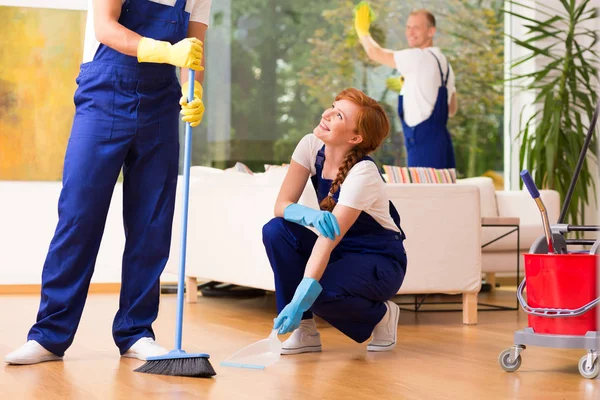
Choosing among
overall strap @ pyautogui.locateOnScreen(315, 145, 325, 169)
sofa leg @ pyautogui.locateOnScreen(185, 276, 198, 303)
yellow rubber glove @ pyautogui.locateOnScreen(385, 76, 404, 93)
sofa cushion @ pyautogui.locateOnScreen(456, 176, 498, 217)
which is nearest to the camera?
overall strap @ pyautogui.locateOnScreen(315, 145, 325, 169)

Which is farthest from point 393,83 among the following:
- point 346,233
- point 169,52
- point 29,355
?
point 29,355

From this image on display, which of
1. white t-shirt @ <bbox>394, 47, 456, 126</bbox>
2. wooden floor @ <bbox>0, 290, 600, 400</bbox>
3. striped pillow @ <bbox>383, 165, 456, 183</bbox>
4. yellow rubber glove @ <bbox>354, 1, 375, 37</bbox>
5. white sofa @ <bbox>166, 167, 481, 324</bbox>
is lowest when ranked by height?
wooden floor @ <bbox>0, 290, 600, 400</bbox>

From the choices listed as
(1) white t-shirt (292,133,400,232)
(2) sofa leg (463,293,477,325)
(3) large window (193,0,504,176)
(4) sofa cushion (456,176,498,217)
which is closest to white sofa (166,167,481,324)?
(2) sofa leg (463,293,477,325)

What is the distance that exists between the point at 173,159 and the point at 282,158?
3.54 meters

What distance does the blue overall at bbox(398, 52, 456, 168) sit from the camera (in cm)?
510

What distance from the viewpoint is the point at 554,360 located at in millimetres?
2861

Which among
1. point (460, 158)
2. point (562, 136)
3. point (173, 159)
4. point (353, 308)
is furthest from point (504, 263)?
point (173, 159)

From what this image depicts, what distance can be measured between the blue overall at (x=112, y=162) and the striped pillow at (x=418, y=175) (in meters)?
2.18

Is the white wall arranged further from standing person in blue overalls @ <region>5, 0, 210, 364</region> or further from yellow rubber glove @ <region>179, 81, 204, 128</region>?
yellow rubber glove @ <region>179, 81, 204, 128</region>

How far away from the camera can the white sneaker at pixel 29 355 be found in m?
2.63

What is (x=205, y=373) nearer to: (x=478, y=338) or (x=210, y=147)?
(x=478, y=338)

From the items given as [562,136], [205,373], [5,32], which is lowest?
[205,373]

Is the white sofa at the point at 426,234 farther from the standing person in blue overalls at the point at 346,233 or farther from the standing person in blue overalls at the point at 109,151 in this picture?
the standing person in blue overalls at the point at 109,151

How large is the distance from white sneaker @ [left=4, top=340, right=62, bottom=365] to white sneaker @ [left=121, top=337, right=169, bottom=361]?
0.79 ft
